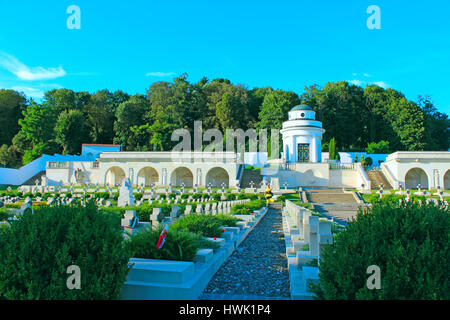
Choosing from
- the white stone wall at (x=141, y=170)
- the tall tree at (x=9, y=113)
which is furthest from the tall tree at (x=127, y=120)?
the tall tree at (x=9, y=113)

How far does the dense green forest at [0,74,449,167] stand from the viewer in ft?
165

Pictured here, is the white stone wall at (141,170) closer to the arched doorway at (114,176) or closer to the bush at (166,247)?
the arched doorway at (114,176)

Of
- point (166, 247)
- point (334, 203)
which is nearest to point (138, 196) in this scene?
point (334, 203)

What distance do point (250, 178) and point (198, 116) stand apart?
2275cm

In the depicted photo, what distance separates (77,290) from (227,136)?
155 feet

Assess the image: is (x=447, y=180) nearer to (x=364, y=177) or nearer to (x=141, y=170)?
(x=364, y=177)

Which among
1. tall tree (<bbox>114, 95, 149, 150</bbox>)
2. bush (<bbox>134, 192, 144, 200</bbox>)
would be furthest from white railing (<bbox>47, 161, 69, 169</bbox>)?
bush (<bbox>134, 192, 144, 200</bbox>)

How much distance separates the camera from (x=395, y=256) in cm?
319

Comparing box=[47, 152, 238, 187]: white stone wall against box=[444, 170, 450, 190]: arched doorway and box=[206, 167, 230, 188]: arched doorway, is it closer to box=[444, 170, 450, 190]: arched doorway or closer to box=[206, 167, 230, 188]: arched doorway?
box=[206, 167, 230, 188]: arched doorway

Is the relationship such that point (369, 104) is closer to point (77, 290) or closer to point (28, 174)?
point (28, 174)
